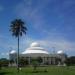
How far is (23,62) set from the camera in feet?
564

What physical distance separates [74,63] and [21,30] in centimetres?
9517

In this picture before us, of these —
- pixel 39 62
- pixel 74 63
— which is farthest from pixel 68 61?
pixel 39 62

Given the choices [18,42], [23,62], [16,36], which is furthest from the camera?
[23,62]

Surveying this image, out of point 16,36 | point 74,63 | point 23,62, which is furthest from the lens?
point 74,63

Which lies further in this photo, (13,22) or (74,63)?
(74,63)

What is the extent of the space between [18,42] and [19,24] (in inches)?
342

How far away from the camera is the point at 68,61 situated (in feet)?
580

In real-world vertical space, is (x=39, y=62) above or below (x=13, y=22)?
below

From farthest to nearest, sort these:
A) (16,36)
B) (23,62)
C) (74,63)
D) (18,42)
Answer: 1. (74,63)
2. (23,62)
3. (16,36)
4. (18,42)

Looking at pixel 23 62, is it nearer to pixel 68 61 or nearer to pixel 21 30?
pixel 68 61

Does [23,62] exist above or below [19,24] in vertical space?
below

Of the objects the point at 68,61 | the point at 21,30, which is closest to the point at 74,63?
the point at 68,61

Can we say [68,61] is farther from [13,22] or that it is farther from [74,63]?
[13,22]

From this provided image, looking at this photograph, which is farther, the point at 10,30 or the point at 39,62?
the point at 39,62
